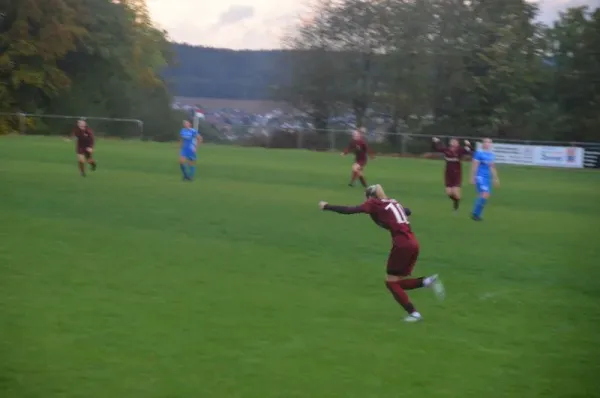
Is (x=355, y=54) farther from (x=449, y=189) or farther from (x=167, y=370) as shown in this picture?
(x=167, y=370)

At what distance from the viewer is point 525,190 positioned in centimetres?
2883

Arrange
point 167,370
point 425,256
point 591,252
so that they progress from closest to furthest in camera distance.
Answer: point 167,370 → point 425,256 → point 591,252

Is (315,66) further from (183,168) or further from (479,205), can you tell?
(479,205)

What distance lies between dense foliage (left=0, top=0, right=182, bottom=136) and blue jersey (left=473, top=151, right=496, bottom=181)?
7746mm

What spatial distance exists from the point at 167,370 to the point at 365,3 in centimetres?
5145

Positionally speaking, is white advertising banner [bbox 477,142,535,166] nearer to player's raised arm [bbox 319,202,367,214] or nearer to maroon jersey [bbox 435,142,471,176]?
maroon jersey [bbox 435,142,471,176]

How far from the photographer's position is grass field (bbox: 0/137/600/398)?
6926mm

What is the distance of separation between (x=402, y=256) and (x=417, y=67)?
45.7 meters

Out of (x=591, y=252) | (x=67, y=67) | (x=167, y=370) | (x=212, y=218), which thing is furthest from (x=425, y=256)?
(x=167, y=370)

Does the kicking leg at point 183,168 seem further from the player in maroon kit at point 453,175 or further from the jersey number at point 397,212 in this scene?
the jersey number at point 397,212

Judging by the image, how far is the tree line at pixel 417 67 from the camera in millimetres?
44875

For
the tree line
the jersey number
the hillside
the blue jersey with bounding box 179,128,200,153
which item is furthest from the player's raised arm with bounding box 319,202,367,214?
the tree line

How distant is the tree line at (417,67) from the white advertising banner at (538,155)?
37.0 inches

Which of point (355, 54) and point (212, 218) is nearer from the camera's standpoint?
point (212, 218)
